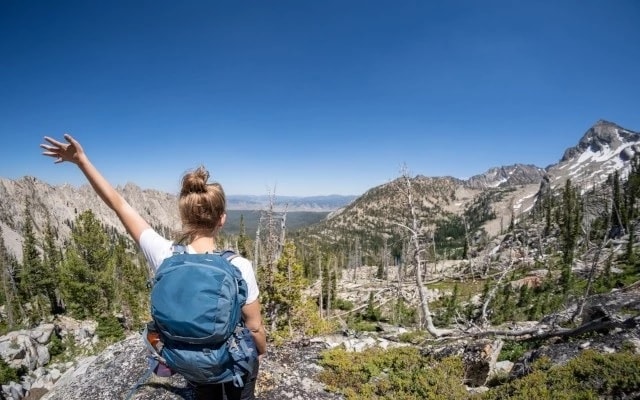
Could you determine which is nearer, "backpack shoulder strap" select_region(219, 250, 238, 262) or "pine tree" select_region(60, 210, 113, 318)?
"backpack shoulder strap" select_region(219, 250, 238, 262)

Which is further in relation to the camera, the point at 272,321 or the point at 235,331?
the point at 272,321

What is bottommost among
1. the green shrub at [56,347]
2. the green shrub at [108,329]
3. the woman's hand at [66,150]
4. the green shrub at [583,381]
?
the green shrub at [56,347]

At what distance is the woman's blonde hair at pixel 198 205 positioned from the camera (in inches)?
106

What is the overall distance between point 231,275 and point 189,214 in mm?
614

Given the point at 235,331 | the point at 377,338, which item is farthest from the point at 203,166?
the point at 377,338

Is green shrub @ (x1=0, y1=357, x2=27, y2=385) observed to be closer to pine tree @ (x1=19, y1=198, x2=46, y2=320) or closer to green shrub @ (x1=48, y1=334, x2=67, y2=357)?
green shrub @ (x1=48, y1=334, x2=67, y2=357)

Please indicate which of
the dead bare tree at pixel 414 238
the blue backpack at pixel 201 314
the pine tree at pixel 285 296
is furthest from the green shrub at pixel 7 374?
the blue backpack at pixel 201 314

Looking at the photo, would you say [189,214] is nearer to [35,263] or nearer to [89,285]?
[89,285]

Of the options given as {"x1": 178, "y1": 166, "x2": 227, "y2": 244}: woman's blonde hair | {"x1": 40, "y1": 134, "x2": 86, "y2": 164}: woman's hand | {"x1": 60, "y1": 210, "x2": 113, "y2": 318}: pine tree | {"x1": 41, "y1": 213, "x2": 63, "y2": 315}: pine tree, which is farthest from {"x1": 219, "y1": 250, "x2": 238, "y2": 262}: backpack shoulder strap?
{"x1": 41, "y1": 213, "x2": 63, "y2": 315}: pine tree

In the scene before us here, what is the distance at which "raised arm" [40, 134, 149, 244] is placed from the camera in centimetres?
293

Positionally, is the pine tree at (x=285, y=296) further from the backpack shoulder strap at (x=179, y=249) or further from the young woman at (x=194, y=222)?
the backpack shoulder strap at (x=179, y=249)

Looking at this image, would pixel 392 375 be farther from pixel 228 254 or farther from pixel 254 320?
pixel 228 254

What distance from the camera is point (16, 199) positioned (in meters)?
177

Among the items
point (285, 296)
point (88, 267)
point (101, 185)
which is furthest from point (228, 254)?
point (88, 267)
